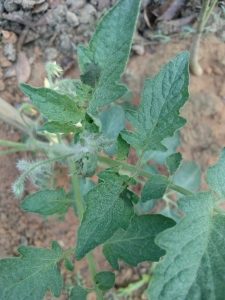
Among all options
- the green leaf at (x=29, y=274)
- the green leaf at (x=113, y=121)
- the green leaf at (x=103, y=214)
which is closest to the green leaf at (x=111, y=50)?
the green leaf at (x=103, y=214)

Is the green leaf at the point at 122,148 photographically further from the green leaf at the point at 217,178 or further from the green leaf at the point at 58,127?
the green leaf at the point at 217,178

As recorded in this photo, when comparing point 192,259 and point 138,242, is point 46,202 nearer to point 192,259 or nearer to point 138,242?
point 138,242

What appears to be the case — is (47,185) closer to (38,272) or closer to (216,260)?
(38,272)

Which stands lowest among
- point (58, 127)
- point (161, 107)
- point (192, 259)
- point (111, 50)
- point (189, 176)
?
point (189, 176)

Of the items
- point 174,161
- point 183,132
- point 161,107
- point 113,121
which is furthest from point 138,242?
point 183,132

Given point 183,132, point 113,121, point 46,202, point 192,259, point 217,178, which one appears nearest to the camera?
point 192,259
